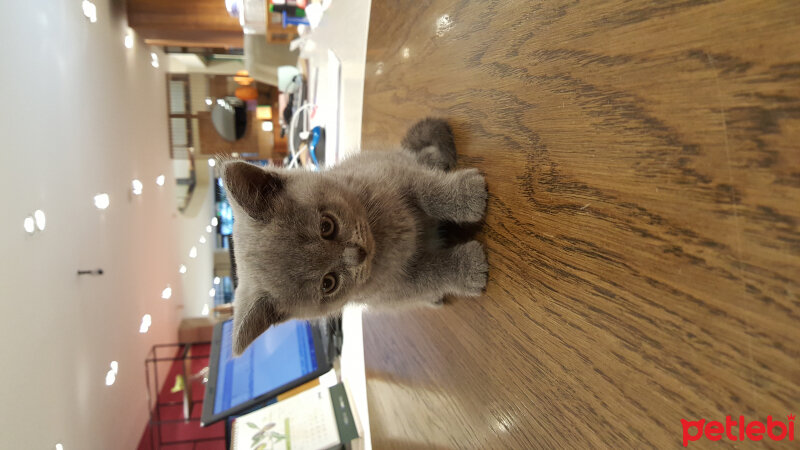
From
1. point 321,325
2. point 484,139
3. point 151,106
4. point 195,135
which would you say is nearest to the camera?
point 484,139

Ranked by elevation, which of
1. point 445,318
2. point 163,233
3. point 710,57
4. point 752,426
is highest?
point 710,57

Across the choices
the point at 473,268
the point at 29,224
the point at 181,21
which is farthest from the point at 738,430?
the point at 181,21

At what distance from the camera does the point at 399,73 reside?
3.40 ft

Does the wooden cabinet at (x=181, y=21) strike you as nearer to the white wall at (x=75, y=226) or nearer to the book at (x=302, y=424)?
the white wall at (x=75, y=226)

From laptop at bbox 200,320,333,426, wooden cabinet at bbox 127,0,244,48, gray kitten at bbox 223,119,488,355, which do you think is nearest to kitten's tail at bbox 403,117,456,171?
gray kitten at bbox 223,119,488,355

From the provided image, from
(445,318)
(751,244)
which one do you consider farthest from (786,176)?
(445,318)

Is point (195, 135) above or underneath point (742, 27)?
underneath

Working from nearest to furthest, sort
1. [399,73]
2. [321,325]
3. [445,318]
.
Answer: [445,318] < [399,73] < [321,325]

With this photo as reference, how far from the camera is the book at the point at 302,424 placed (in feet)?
4.93

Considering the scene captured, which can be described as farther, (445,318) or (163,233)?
(163,233)

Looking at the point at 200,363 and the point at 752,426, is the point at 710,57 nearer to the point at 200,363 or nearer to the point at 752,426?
the point at 752,426

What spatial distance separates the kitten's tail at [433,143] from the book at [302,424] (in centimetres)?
100

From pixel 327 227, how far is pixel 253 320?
217mm

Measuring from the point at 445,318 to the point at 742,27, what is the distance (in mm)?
621
